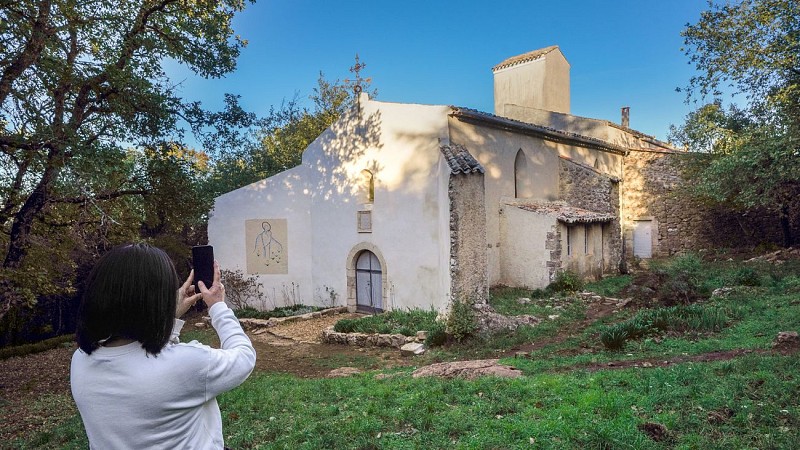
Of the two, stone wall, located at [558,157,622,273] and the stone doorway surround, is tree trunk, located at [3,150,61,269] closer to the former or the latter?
the stone doorway surround

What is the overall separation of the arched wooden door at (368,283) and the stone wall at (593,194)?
27.7ft

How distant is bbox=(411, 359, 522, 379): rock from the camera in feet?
20.6

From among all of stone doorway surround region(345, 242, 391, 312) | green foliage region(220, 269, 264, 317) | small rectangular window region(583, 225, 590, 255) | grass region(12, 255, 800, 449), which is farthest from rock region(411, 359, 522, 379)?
small rectangular window region(583, 225, 590, 255)

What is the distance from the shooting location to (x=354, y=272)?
47.7ft

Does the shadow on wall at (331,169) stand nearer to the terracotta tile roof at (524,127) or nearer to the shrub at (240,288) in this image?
the shrub at (240,288)

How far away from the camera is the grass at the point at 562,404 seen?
3.99 m

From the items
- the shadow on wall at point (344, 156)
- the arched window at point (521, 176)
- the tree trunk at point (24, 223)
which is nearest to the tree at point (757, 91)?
the arched window at point (521, 176)

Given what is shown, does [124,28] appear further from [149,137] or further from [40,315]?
[40,315]

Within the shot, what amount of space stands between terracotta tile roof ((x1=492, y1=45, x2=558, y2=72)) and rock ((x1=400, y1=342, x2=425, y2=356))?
68.3 ft

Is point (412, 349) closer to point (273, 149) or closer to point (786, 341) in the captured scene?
point (786, 341)

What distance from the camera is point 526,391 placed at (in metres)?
5.21

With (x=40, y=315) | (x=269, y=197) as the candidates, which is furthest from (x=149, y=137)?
(x=40, y=315)

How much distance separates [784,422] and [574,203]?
580 inches

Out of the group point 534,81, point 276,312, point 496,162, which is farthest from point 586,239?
point 534,81
